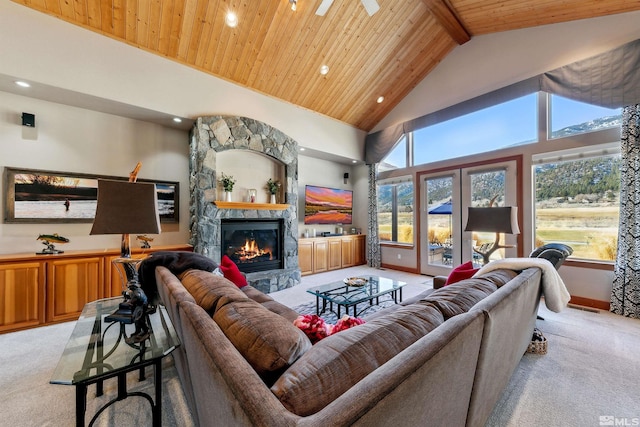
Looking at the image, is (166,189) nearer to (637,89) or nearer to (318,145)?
(318,145)

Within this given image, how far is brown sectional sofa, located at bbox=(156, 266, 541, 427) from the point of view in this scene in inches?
24.2

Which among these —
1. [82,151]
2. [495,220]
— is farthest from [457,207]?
[82,151]

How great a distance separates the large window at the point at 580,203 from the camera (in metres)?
3.48

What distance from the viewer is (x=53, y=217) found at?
3.27 meters

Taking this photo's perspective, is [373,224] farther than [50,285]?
Yes

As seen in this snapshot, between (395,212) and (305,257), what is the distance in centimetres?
250

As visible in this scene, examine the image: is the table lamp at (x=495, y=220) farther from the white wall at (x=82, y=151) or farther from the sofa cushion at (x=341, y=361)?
the white wall at (x=82, y=151)

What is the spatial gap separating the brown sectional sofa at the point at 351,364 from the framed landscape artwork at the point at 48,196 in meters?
3.18

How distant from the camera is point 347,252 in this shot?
6.14 metres

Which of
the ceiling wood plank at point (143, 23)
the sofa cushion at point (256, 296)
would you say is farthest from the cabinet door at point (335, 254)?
the ceiling wood plank at point (143, 23)

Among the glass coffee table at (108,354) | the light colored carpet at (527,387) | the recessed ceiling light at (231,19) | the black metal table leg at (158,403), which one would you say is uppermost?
the recessed ceiling light at (231,19)

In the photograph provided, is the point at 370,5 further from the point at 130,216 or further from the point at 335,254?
the point at 335,254

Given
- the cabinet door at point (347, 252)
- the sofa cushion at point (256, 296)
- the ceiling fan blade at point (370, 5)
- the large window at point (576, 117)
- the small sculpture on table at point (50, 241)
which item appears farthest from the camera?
the cabinet door at point (347, 252)

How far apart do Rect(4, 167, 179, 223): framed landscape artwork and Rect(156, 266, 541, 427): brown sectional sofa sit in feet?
10.4
